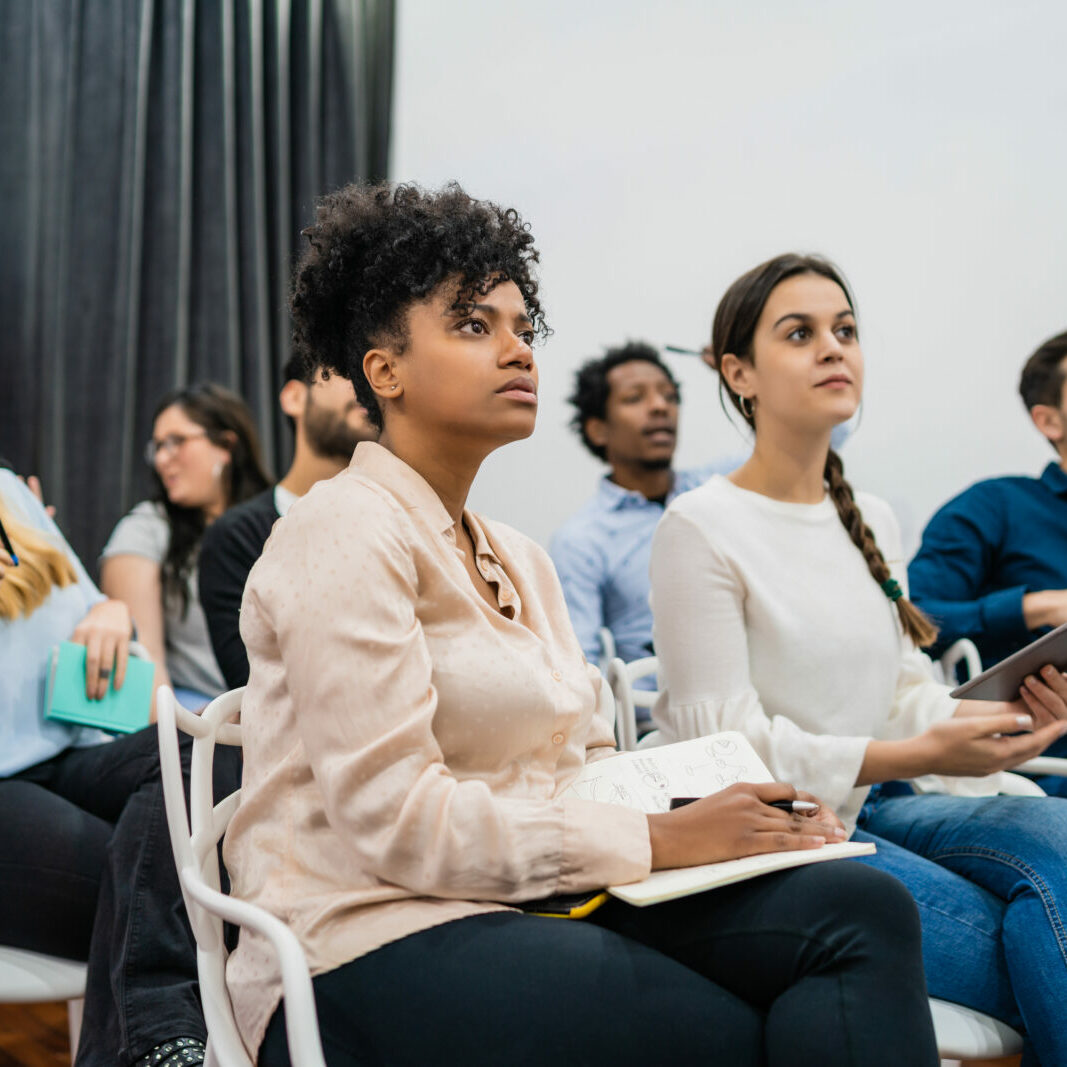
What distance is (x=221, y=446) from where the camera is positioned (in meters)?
2.85

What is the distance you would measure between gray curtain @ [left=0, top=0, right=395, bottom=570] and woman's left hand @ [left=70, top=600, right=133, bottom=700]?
144 cm

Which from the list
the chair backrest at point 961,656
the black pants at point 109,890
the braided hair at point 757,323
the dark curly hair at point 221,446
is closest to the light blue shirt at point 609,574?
the dark curly hair at point 221,446

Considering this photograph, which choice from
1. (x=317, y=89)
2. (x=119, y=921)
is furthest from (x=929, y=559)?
(x=317, y=89)

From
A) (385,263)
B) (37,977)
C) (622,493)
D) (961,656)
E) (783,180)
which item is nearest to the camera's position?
(385,263)

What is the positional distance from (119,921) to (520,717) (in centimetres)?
71

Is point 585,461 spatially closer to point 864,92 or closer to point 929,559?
point 864,92

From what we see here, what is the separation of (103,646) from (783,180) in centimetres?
258

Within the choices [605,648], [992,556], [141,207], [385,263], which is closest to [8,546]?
[385,263]

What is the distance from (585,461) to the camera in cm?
373

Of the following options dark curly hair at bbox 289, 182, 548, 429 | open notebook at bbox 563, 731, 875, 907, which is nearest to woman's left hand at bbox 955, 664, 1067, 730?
open notebook at bbox 563, 731, 875, 907

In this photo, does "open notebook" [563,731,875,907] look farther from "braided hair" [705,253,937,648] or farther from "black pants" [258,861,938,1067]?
"braided hair" [705,253,937,648]

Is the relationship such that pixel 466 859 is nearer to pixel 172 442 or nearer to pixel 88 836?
pixel 88 836

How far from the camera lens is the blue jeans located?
1257 millimetres

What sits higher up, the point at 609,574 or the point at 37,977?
the point at 609,574
